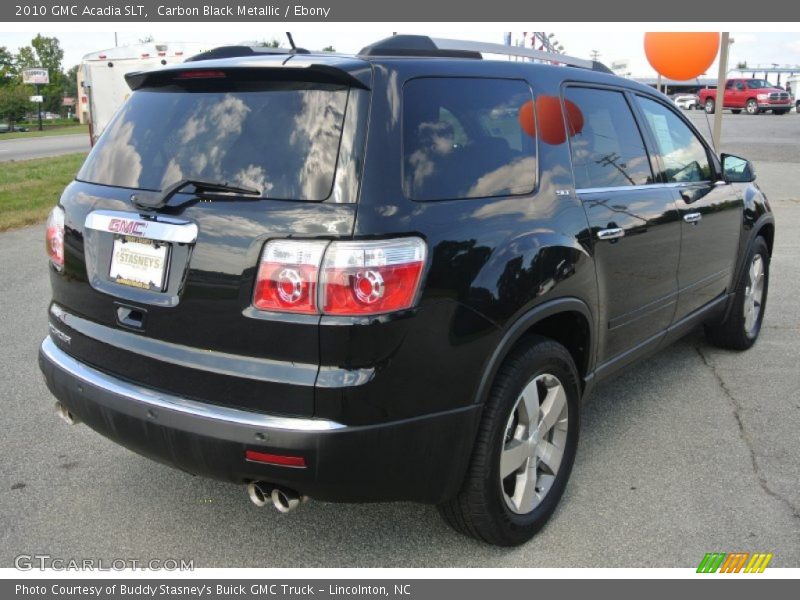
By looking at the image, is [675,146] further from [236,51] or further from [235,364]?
[235,364]

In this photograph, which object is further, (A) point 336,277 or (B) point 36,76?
(B) point 36,76

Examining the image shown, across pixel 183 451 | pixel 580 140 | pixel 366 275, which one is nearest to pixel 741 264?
pixel 580 140

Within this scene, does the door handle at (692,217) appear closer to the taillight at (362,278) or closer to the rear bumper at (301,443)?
the rear bumper at (301,443)

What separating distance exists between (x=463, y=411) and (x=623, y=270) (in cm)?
135

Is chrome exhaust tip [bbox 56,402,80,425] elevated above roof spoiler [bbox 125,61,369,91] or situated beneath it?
situated beneath

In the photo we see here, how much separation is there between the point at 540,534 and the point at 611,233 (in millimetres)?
1340

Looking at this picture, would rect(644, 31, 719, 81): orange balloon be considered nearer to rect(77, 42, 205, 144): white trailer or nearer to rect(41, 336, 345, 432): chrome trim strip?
rect(77, 42, 205, 144): white trailer

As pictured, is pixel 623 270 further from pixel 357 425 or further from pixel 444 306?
pixel 357 425

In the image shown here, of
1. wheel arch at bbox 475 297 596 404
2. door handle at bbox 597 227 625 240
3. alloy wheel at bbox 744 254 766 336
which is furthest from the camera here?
alloy wheel at bbox 744 254 766 336

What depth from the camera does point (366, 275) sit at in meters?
2.34

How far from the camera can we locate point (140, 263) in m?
2.64

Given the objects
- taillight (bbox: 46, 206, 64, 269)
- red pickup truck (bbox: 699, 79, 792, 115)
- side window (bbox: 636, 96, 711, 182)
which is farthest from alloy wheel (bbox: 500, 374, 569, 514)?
red pickup truck (bbox: 699, 79, 792, 115)

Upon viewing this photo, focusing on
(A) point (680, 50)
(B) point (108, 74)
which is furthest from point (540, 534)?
(B) point (108, 74)

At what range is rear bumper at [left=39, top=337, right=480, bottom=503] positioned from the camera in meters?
2.38
